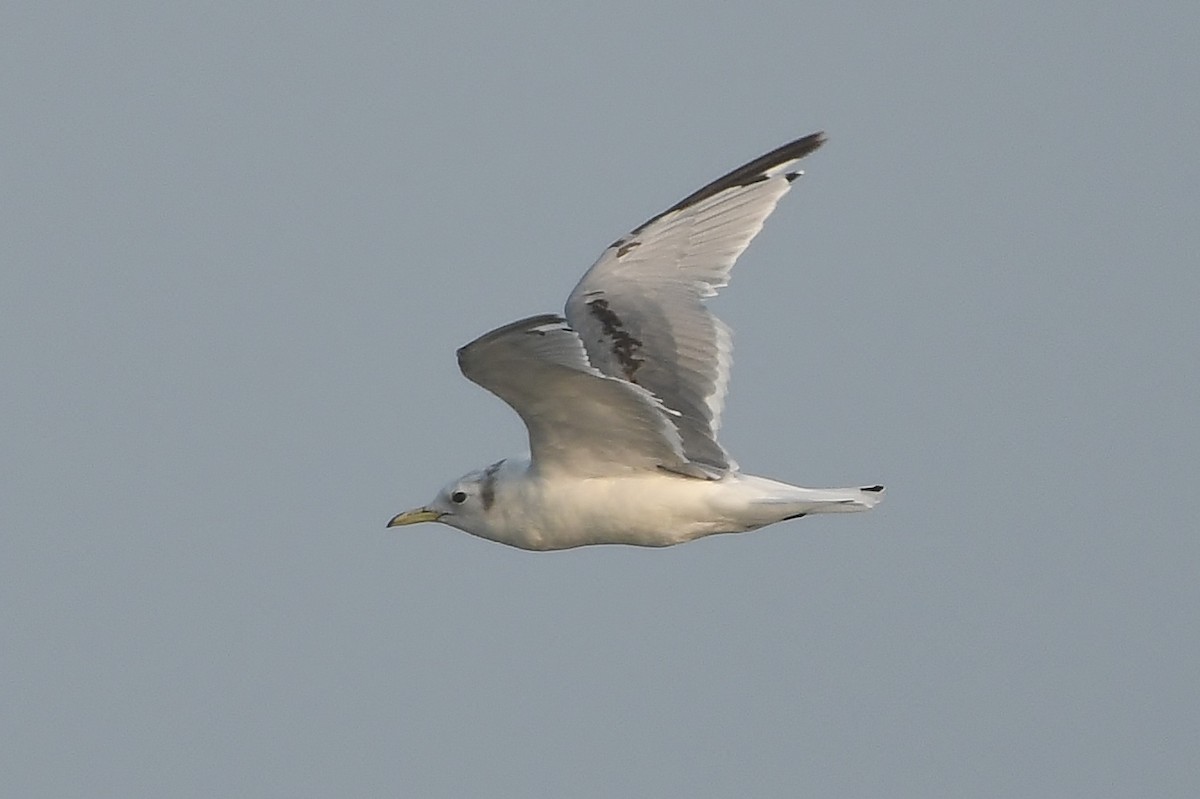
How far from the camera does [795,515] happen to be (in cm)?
1141

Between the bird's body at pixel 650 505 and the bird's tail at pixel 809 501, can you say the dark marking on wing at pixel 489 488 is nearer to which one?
the bird's body at pixel 650 505

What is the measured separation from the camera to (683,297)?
12.3 meters

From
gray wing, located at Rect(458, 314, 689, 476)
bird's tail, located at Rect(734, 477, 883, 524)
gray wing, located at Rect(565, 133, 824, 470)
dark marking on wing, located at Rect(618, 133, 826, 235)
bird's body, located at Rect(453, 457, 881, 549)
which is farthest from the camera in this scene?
dark marking on wing, located at Rect(618, 133, 826, 235)

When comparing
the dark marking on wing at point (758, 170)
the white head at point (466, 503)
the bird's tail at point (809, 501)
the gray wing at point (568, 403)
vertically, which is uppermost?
the dark marking on wing at point (758, 170)

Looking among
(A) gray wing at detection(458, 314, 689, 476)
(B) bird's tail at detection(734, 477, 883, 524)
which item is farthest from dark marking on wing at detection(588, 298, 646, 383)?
(B) bird's tail at detection(734, 477, 883, 524)

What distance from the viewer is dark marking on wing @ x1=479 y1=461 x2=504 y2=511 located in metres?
12.1

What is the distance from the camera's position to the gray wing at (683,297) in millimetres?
11906

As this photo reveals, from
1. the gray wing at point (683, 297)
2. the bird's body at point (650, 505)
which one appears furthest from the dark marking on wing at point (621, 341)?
the bird's body at point (650, 505)

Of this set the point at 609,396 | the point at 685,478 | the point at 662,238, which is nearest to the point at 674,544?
the point at 685,478

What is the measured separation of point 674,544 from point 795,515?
28.3 inches

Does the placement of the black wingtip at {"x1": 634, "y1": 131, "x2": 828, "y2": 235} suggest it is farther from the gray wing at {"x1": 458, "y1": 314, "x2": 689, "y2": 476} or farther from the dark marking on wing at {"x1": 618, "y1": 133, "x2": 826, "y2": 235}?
the gray wing at {"x1": 458, "y1": 314, "x2": 689, "y2": 476}

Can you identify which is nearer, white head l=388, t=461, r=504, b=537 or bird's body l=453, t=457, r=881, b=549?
bird's body l=453, t=457, r=881, b=549

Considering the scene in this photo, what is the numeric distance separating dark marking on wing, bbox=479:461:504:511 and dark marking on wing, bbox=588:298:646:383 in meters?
0.88

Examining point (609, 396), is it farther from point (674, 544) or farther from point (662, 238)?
point (662, 238)
